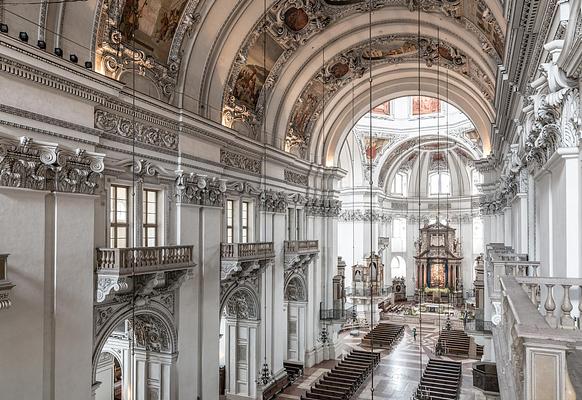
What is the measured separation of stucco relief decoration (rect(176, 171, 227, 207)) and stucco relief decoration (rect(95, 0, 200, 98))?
85.8 inches

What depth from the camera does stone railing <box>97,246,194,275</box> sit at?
8.68 m

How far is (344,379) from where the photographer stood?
16.4 m

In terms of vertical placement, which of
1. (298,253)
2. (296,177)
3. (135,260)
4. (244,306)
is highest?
(296,177)

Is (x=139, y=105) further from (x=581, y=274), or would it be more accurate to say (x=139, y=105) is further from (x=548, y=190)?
(x=581, y=274)

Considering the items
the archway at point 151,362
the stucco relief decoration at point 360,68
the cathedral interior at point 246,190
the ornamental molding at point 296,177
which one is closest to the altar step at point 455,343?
the cathedral interior at point 246,190

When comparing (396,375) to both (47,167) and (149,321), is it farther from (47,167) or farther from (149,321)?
(47,167)

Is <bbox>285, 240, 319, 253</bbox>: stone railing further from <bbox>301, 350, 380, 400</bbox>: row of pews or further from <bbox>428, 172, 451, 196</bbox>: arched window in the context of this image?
<bbox>428, 172, 451, 196</bbox>: arched window

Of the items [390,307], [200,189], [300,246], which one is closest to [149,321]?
[200,189]

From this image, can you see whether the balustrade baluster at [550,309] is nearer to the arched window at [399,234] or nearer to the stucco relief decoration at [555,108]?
the stucco relief decoration at [555,108]

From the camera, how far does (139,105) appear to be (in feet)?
32.9

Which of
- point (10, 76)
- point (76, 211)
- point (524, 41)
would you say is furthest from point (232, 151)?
point (524, 41)

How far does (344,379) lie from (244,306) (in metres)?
4.71

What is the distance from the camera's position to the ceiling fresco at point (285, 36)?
12531 mm

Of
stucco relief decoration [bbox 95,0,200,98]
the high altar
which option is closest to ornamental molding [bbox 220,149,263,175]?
stucco relief decoration [bbox 95,0,200,98]
